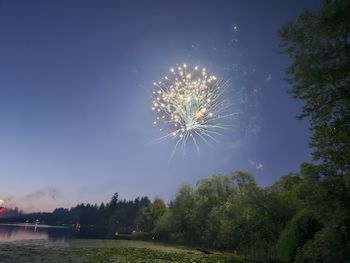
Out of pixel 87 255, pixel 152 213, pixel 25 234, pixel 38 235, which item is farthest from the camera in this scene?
pixel 152 213

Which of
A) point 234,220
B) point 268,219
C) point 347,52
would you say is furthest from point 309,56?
point 234,220

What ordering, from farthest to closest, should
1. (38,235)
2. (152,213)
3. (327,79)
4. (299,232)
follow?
(152,213) < (38,235) < (299,232) < (327,79)

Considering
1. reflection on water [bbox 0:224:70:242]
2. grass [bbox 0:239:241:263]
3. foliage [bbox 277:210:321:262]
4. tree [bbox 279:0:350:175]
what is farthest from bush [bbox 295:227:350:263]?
reflection on water [bbox 0:224:70:242]

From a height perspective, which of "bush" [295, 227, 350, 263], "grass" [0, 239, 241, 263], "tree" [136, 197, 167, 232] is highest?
"tree" [136, 197, 167, 232]

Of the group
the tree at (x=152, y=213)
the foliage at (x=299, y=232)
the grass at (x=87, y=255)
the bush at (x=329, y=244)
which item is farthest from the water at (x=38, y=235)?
the bush at (x=329, y=244)

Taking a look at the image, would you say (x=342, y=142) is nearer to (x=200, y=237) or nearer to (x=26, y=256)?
(x=26, y=256)

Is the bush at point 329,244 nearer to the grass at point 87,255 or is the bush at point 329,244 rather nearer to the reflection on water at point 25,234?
the grass at point 87,255

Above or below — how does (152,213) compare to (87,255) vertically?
above

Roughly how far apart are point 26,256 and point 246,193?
28094 mm

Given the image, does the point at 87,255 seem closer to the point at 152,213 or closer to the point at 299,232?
the point at 299,232

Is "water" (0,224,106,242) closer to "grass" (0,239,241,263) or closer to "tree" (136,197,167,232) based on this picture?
"tree" (136,197,167,232)

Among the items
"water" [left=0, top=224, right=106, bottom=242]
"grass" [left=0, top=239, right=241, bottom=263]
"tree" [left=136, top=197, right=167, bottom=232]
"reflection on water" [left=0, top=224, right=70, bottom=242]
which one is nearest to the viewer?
"grass" [left=0, top=239, right=241, bottom=263]

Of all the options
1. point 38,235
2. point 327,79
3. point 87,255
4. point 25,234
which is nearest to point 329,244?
point 327,79

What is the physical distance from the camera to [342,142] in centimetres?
1594
